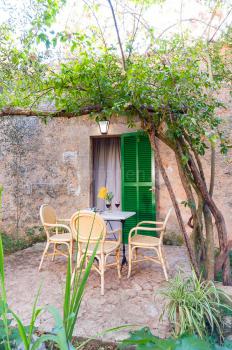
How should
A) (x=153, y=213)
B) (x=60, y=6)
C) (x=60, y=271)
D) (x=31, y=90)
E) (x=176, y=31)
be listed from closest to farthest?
(x=60, y=6) < (x=31, y=90) < (x=60, y=271) < (x=176, y=31) < (x=153, y=213)

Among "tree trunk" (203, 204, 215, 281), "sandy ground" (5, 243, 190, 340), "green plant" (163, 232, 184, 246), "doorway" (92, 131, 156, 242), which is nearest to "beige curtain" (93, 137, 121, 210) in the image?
"doorway" (92, 131, 156, 242)

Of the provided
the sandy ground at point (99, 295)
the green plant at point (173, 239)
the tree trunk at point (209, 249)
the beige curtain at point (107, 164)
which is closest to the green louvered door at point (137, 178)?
the green plant at point (173, 239)

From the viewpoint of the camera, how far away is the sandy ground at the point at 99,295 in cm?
207

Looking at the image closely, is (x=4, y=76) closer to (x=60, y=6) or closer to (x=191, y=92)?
(x=60, y=6)

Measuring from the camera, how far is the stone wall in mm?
5082

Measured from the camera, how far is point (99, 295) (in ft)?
8.50

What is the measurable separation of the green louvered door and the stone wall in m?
0.45

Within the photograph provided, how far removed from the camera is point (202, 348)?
1.25 m

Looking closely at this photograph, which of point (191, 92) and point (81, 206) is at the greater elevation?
point (191, 92)

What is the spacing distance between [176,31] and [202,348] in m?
3.94

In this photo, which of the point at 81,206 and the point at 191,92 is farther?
the point at 81,206

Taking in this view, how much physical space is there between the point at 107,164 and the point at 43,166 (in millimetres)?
1307

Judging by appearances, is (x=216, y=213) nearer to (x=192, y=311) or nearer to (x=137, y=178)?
(x=192, y=311)

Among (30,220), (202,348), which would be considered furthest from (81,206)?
(202,348)
